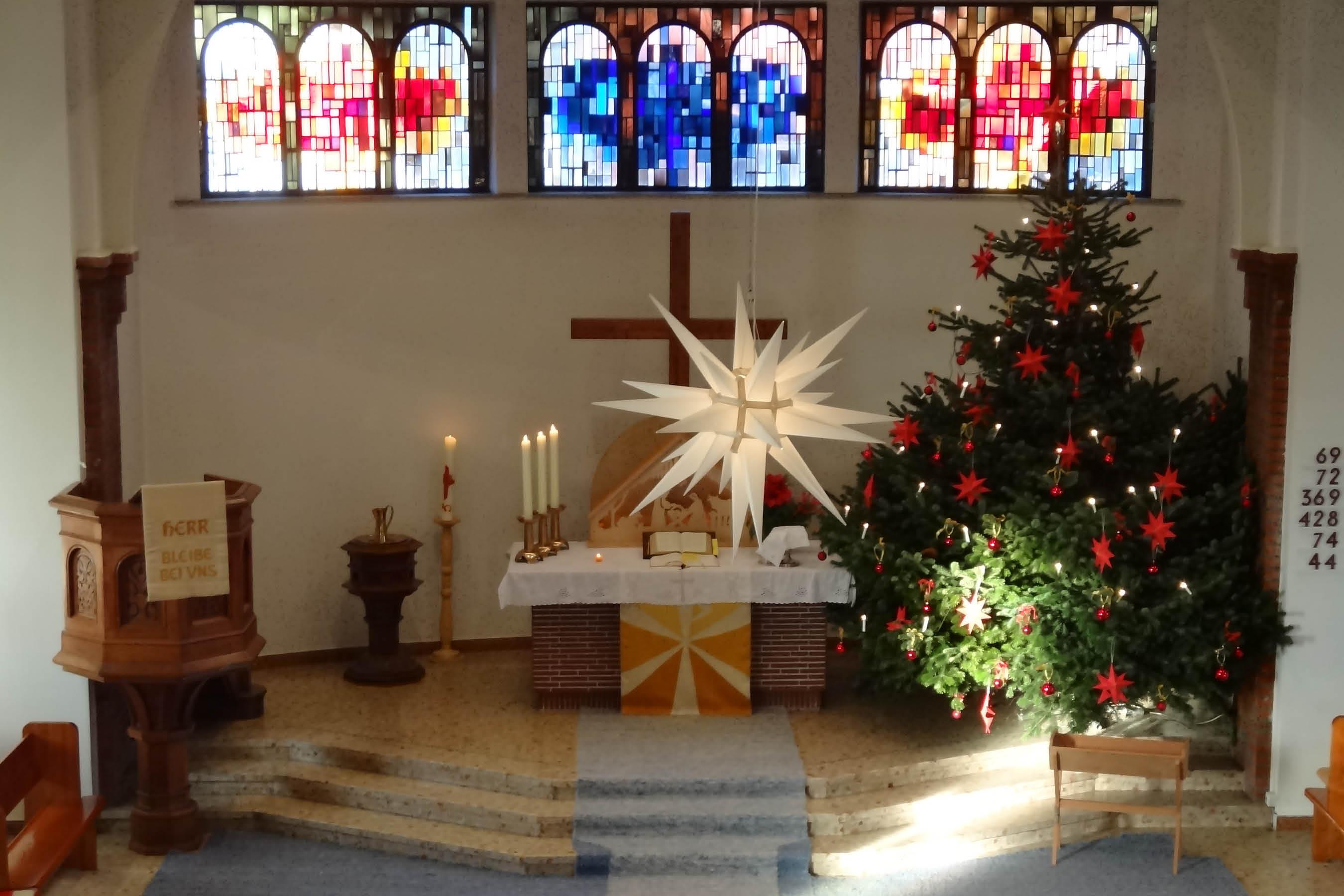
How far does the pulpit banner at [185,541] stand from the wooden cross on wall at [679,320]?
11.2ft

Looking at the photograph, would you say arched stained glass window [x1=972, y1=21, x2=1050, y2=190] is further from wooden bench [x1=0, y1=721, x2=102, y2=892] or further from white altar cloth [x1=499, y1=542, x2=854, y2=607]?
wooden bench [x1=0, y1=721, x2=102, y2=892]

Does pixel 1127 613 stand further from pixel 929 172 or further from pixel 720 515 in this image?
pixel 929 172

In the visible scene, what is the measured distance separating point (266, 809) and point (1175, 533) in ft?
18.7

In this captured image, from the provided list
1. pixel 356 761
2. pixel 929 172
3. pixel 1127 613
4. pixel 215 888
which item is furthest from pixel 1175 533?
pixel 215 888

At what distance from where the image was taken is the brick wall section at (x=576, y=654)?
11.7 metres

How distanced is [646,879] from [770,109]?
6047mm

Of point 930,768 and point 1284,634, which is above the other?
point 1284,634

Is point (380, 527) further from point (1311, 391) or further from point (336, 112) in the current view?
point (1311, 391)

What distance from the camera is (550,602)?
37.8ft

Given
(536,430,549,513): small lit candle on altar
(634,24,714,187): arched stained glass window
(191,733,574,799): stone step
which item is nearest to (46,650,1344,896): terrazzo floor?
(191,733,574,799): stone step

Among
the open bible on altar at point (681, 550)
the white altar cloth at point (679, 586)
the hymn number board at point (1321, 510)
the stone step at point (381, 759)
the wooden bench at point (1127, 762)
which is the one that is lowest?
the stone step at point (381, 759)

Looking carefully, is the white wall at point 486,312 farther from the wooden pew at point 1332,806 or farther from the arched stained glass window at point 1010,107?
the wooden pew at point 1332,806

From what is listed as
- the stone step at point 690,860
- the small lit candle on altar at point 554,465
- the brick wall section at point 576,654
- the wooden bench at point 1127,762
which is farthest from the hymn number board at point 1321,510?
the small lit candle on altar at point 554,465

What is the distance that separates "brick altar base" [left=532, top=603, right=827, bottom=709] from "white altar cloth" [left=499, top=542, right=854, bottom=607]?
22cm
